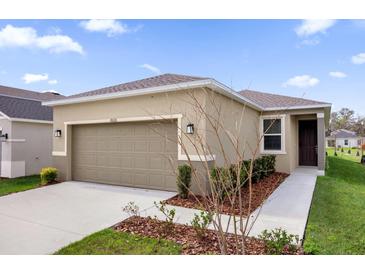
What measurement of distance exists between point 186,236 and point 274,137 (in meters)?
9.22

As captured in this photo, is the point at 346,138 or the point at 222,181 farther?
the point at 346,138

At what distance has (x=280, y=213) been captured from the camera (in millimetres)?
5711

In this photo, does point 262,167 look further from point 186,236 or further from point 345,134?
point 345,134

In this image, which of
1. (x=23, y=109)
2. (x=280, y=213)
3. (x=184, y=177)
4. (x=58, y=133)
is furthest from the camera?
(x=23, y=109)

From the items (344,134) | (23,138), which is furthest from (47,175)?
(344,134)

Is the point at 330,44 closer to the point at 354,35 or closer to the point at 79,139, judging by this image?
the point at 354,35

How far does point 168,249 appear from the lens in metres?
3.80

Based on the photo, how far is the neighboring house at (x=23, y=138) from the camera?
11.8 m

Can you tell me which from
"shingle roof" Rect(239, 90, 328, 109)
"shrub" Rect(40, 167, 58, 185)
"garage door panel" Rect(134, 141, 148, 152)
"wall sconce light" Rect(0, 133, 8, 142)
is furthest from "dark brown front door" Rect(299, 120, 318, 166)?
"wall sconce light" Rect(0, 133, 8, 142)

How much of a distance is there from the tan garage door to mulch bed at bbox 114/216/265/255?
248 cm

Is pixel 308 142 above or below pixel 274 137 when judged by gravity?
below
